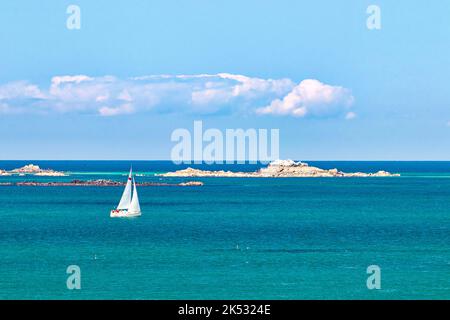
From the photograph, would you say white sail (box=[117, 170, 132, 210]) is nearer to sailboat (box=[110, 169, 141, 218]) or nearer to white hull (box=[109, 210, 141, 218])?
sailboat (box=[110, 169, 141, 218])

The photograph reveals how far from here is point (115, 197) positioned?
7283 inches

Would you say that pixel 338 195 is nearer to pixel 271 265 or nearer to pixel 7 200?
pixel 7 200

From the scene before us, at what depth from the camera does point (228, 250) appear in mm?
86688

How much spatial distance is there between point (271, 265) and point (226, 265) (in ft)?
14.0

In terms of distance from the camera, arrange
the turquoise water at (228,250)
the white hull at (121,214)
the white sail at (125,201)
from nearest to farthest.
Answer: the turquoise water at (228,250)
the white sail at (125,201)
the white hull at (121,214)

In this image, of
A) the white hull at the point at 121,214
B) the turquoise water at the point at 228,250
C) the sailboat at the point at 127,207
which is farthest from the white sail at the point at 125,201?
the turquoise water at the point at 228,250

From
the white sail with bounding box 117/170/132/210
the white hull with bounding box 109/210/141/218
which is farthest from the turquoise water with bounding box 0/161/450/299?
the white sail with bounding box 117/170/132/210

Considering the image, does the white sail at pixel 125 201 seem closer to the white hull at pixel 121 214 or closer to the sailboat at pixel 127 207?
the sailboat at pixel 127 207

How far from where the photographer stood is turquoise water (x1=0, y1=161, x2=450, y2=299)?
64.0 meters

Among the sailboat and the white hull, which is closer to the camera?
the sailboat

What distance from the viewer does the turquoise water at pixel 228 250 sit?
2520 inches

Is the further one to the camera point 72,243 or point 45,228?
point 45,228

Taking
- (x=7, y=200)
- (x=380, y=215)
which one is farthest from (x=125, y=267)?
(x=7, y=200)

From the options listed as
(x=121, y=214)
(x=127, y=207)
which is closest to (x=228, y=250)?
(x=121, y=214)
